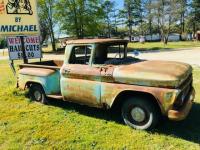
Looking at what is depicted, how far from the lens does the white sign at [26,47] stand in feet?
33.7

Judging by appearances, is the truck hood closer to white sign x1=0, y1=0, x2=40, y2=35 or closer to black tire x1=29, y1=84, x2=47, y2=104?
black tire x1=29, y1=84, x2=47, y2=104

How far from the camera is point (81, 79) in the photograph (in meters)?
6.69

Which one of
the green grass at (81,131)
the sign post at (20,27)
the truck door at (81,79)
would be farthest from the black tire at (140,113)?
the sign post at (20,27)

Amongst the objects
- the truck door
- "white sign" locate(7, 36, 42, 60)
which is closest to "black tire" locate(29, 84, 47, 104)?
the truck door

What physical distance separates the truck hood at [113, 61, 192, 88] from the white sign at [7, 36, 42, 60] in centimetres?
543

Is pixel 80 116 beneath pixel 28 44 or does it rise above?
beneath

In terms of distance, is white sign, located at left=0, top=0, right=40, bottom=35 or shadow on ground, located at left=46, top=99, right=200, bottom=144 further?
white sign, located at left=0, top=0, right=40, bottom=35

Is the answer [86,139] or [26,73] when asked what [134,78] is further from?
[26,73]

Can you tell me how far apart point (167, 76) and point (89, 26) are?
3641 cm

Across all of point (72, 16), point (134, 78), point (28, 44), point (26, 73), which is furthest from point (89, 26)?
point (134, 78)

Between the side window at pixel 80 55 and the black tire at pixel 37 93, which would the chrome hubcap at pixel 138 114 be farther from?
the black tire at pixel 37 93

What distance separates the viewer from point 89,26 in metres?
41.0

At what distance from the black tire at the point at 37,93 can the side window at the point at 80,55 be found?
1.60m

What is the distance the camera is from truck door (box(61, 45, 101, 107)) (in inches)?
254
